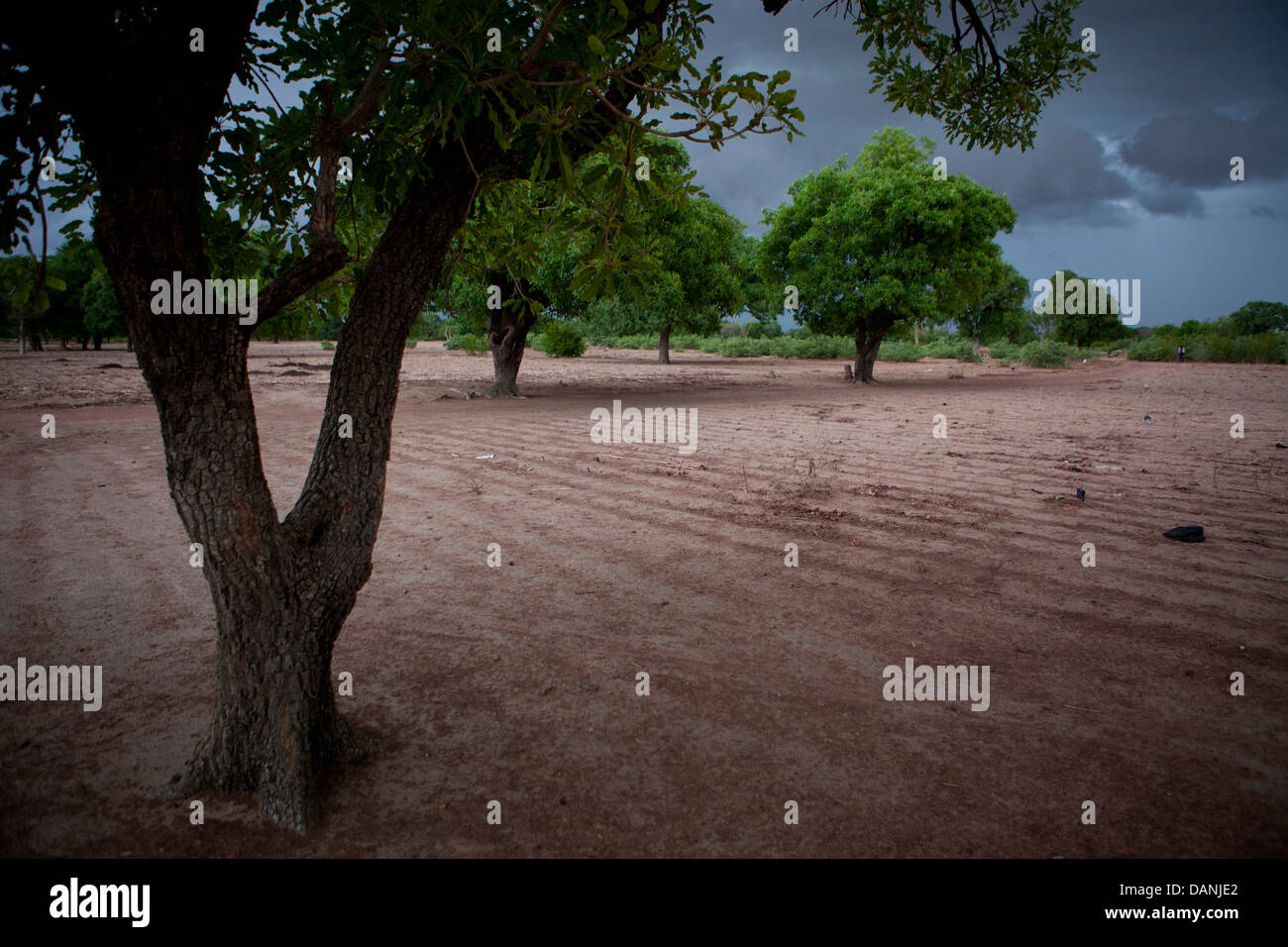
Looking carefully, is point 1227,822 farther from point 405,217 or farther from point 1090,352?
point 1090,352

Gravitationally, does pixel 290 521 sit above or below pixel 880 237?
below

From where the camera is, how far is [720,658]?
3977mm

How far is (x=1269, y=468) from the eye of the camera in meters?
7.95

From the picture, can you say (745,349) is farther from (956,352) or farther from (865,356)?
(865,356)

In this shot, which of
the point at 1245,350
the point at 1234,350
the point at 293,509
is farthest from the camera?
the point at 1234,350

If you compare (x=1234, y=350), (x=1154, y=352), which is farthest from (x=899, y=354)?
(x=1234, y=350)

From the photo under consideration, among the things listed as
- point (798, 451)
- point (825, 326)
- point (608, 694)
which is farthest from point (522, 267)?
point (825, 326)

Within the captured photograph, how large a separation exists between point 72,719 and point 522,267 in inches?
125

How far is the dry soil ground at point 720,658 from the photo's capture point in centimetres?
270

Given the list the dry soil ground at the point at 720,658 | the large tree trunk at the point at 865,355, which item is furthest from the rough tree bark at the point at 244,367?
the large tree trunk at the point at 865,355

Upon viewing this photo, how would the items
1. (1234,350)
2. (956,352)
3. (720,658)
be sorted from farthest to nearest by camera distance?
(956,352) → (1234,350) → (720,658)

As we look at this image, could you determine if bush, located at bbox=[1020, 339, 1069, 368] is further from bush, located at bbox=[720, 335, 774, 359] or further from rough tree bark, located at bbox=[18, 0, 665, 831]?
rough tree bark, located at bbox=[18, 0, 665, 831]

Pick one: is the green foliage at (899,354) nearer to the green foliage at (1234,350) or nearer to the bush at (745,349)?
the bush at (745,349)

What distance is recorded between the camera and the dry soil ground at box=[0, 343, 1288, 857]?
8.86ft
